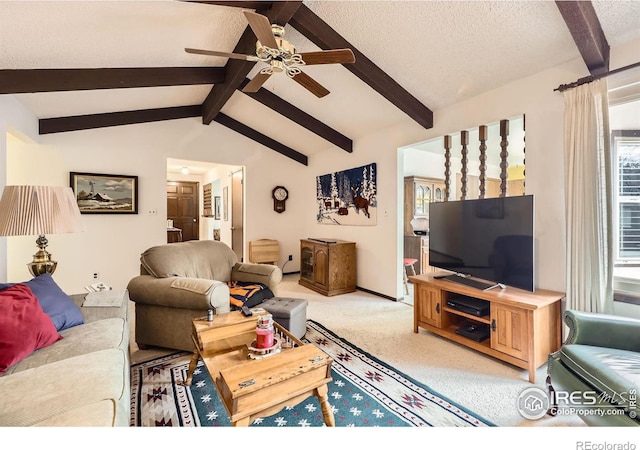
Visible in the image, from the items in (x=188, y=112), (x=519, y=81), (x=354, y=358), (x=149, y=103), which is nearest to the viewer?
(x=354, y=358)

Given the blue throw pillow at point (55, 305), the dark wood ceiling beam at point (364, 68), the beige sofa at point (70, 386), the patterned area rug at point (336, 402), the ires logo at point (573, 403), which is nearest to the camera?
the beige sofa at point (70, 386)

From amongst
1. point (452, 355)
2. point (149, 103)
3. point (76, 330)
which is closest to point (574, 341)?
point (452, 355)

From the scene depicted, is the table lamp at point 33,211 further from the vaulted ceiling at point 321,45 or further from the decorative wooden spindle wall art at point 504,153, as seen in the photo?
the decorative wooden spindle wall art at point 504,153

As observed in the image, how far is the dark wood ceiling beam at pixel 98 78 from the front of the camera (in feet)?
7.83

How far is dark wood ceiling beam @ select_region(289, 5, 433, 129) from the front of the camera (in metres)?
2.38

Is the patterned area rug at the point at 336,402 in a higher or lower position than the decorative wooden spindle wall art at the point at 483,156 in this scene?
lower

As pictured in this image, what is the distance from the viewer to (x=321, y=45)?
2.53 m

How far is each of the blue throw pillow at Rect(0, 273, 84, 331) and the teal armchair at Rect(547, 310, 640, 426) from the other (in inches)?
112

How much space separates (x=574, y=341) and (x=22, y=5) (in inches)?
155

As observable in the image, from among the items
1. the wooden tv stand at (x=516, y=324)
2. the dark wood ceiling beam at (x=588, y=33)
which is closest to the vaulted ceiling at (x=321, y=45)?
the dark wood ceiling beam at (x=588, y=33)

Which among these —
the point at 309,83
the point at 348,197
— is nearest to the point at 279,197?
the point at 348,197

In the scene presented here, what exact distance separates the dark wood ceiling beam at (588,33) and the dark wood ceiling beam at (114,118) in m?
4.49
